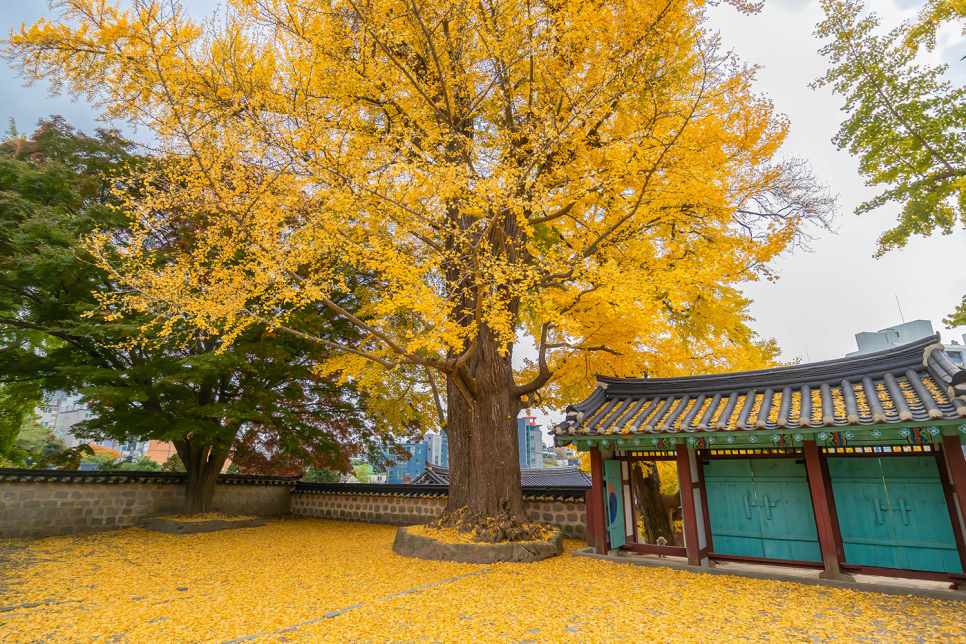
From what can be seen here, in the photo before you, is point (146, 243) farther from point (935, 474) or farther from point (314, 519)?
point (935, 474)

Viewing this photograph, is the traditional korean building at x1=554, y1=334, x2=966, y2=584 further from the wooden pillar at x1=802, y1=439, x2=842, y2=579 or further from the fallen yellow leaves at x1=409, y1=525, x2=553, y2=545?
the fallen yellow leaves at x1=409, y1=525, x2=553, y2=545

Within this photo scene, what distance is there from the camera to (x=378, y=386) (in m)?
10.5

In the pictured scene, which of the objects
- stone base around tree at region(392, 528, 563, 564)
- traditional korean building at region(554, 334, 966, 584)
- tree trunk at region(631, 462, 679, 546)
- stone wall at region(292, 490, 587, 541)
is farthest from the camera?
tree trunk at region(631, 462, 679, 546)

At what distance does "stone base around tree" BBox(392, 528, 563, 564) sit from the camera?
6574 mm

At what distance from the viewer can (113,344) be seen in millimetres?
10102

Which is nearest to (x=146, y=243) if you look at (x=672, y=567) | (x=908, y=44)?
(x=672, y=567)

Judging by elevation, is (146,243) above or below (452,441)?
above

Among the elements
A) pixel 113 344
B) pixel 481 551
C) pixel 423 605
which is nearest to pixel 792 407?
pixel 481 551

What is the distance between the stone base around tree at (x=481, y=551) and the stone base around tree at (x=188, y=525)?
6238mm

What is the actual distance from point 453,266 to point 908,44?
11229mm

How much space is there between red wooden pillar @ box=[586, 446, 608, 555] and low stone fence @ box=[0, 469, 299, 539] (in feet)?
35.3

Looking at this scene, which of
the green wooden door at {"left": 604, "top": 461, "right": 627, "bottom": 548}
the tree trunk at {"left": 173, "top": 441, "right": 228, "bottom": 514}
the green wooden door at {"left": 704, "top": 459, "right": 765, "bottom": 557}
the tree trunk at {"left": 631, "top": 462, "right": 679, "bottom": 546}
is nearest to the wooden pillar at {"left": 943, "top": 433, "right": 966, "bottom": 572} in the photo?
the green wooden door at {"left": 704, "top": 459, "right": 765, "bottom": 557}

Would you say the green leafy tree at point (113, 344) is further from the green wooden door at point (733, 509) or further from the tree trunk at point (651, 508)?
the green wooden door at point (733, 509)

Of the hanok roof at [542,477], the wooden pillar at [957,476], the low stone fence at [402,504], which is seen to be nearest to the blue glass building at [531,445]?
the hanok roof at [542,477]
